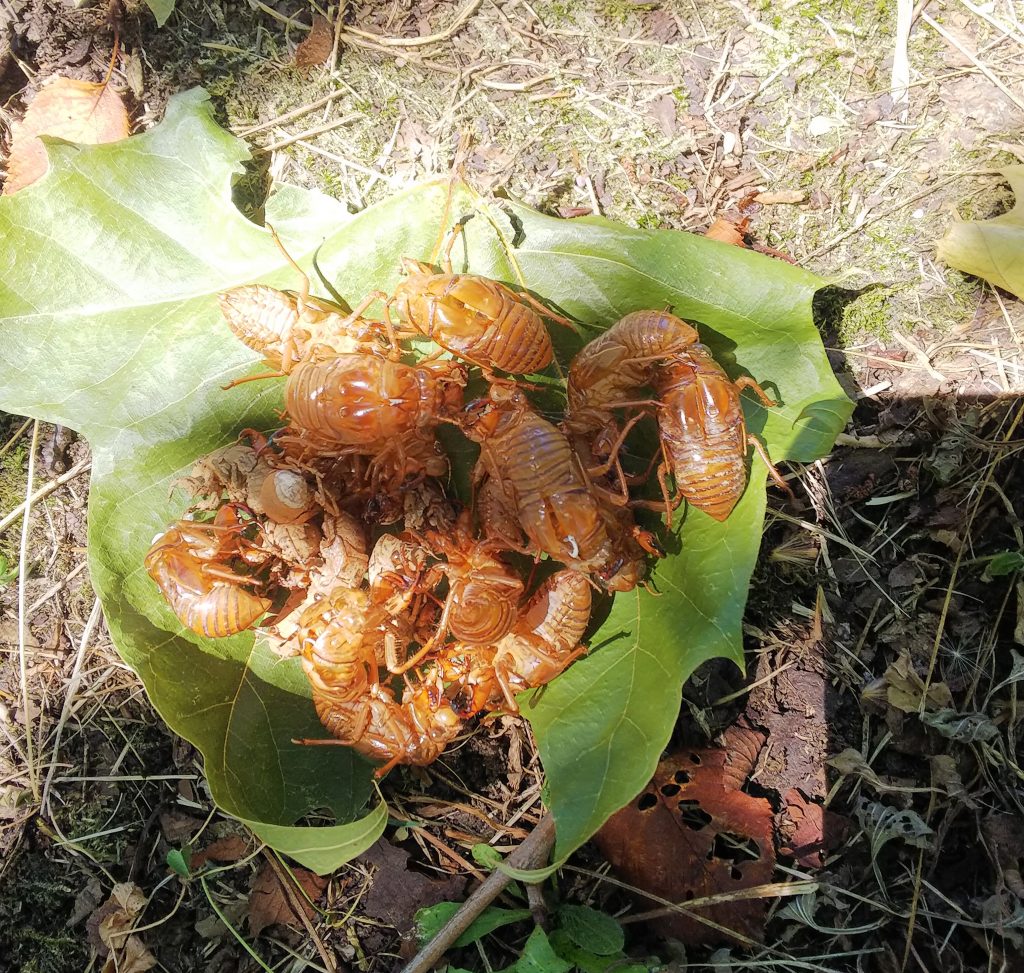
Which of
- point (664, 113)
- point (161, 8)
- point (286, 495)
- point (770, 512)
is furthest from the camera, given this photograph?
point (664, 113)

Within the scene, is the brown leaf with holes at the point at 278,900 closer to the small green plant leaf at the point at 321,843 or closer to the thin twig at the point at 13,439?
the small green plant leaf at the point at 321,843

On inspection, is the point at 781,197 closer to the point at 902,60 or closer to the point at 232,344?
the point at 902,60

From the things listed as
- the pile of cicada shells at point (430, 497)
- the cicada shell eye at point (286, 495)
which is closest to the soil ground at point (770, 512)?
the pile of cicada shells at point (430, 497)

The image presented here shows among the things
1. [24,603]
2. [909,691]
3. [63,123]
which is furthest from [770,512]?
[63,123]

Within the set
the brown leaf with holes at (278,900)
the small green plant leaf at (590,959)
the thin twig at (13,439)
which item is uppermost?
the thin twig at (13,439)

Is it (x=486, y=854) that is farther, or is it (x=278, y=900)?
(x=278, y=900)

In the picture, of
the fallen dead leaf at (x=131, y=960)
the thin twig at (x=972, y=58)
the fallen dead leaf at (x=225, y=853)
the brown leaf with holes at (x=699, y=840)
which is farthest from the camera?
the thin twig at (x=972, y=58)
